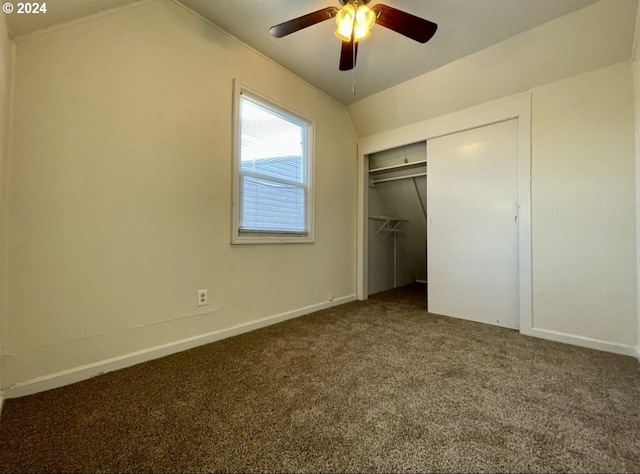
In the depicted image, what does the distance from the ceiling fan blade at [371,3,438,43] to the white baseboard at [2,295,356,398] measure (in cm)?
240

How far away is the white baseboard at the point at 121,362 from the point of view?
1.34 metres

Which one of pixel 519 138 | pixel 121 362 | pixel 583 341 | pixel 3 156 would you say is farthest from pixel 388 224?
pixel 3 156

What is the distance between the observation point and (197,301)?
6.46ft

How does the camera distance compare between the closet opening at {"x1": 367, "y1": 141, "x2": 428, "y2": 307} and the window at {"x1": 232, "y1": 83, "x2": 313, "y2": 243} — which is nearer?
the window at {"x1": 232, "y1": 83, "x2": 313, "y2": 243}

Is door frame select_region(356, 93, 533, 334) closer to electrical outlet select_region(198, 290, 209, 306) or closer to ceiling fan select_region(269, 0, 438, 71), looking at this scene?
ceiling fan select_region(269, 0, 438, 71)

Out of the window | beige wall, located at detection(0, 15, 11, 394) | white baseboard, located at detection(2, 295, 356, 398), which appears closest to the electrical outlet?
white baseboard, located at detection(2, 295, 356, 398)

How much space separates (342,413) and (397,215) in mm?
3508

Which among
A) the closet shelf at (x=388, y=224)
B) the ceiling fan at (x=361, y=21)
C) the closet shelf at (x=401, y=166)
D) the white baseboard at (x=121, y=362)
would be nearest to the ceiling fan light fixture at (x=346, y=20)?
the ceiling fan at (x=361, y=21)

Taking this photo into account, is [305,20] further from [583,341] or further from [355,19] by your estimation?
[583,341]

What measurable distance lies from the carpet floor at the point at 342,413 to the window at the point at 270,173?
1067 mm

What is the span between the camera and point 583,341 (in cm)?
201

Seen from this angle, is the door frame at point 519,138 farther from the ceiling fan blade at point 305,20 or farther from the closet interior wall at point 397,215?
the ceiling fan blade at point 305,20

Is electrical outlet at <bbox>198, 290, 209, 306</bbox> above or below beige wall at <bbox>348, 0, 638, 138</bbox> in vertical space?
below

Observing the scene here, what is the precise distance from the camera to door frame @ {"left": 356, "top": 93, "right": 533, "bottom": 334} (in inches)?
88.8
